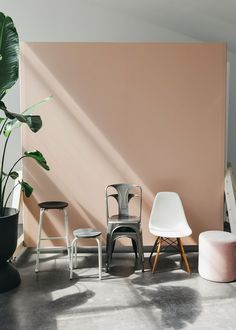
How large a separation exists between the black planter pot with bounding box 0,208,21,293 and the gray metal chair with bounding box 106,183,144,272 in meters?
0.97

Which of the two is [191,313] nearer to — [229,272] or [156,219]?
[229,272]

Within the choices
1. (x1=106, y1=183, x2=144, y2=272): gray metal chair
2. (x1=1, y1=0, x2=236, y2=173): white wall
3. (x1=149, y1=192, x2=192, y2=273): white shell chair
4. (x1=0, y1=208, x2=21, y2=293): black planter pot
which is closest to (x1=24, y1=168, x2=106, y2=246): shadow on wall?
(x1=106, y1=183, x2=144, y2=272): gray metal chair

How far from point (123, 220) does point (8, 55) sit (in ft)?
6.41

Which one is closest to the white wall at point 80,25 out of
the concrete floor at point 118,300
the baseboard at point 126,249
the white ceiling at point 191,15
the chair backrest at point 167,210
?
the white ceiling at point 191,15

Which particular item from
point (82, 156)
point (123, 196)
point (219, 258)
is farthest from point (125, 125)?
point (219, 258)

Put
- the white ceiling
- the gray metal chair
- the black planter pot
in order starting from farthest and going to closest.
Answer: the white ceiling, the gray metal chair, the black planter pot

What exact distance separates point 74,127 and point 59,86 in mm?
513

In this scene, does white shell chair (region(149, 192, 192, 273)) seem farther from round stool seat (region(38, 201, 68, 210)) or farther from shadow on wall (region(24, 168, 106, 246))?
round stool seat (region(38, 201, 68, 210))

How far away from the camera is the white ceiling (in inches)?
181

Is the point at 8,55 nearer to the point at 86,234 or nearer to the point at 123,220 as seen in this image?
the point at 86,234

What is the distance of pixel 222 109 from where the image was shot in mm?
4301

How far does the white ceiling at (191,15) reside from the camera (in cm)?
461

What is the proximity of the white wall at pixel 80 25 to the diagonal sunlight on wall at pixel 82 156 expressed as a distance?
1.74 meters

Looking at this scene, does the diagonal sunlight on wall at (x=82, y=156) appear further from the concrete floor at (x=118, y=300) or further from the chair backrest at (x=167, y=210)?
the concrete floor at (x=118, y=300)
